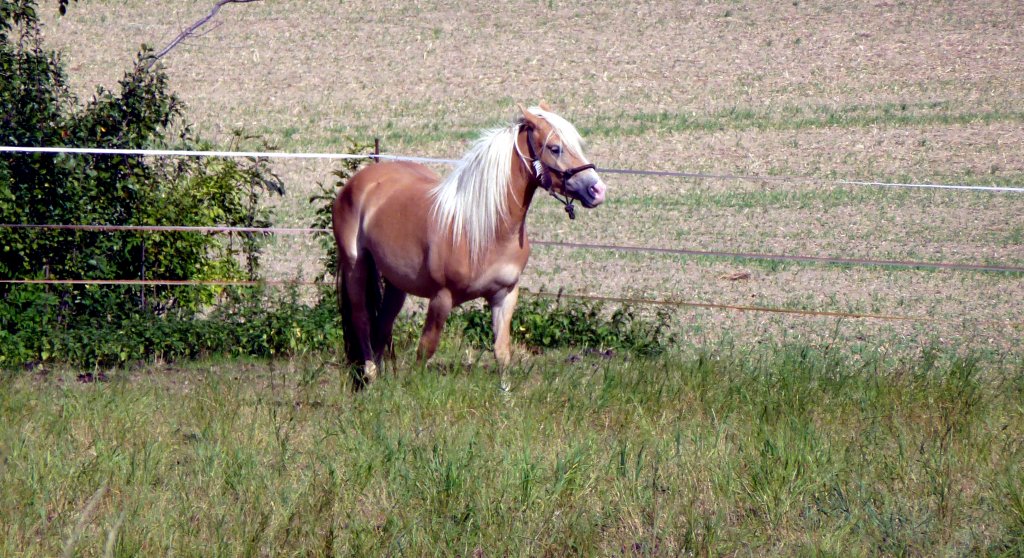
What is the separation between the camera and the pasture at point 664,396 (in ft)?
12.3

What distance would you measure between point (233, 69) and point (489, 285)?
939 inches

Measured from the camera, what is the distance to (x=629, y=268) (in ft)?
37.0

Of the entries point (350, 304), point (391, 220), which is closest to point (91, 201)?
point (350, 304)

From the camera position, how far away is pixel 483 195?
562 centimetres

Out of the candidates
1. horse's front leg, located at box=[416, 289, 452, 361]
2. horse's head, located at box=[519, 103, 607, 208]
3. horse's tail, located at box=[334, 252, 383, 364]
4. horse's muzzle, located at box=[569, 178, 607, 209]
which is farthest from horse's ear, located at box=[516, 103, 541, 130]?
horse's tail, located at box=[334, 252, 383, 364]

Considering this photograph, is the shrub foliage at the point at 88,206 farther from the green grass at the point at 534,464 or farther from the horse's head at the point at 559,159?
the horse's head at the point at 559,159

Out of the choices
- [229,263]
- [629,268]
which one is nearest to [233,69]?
[629,268]

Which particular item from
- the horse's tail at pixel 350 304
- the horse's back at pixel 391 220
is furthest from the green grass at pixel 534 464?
the horse's tail at pixel 350 304

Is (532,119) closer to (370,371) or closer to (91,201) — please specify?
(370,371)

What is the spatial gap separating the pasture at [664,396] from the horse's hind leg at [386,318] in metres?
0.34

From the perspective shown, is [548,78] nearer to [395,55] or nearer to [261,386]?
[395,55]

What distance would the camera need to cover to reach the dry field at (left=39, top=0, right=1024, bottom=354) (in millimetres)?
10711

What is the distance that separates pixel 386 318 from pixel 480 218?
3.90ft

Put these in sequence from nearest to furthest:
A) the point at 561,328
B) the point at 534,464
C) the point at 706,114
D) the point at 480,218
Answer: the point at 534,464 → the point at 480,218 → the point at 561,328 → the point at 706,114
